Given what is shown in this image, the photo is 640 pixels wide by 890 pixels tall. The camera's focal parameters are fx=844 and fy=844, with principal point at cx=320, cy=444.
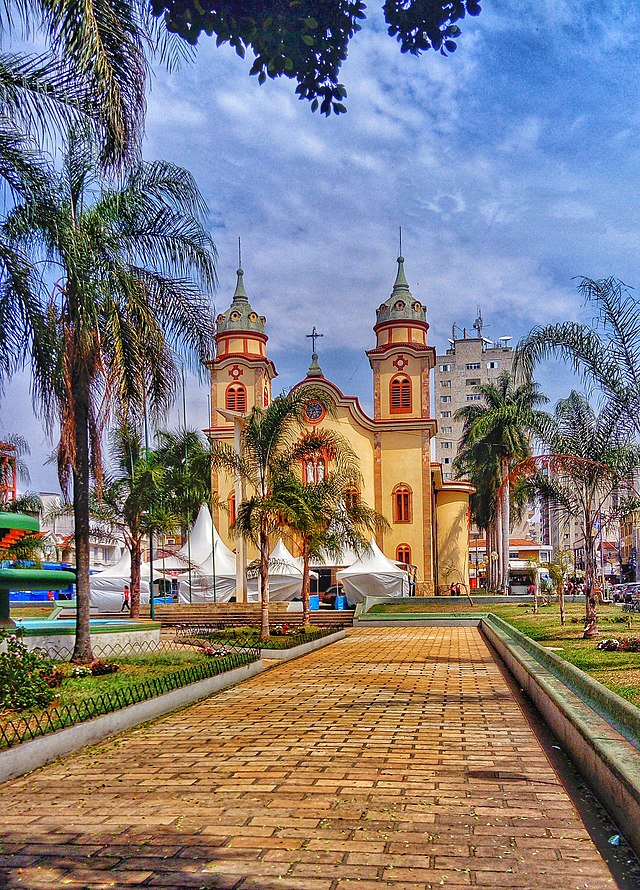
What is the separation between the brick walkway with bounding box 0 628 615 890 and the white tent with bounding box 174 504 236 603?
2498cm

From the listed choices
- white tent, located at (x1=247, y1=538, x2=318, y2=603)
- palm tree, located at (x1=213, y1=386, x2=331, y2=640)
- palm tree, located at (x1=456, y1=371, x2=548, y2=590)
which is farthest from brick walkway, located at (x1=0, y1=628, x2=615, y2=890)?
palm tree, located at (x1=456, y1=371, x2=548, y2=590)

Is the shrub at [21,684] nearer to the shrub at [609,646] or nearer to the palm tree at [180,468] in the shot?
the shrub at [609,646]

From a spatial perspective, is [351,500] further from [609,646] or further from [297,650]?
[609,646]

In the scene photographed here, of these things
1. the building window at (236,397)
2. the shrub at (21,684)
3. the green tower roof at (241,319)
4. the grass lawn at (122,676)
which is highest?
the green tower roof at (241,319)

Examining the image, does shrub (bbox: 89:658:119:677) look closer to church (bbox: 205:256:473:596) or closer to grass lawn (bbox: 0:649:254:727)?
grass lawn (bbox: 0:649:254:727)

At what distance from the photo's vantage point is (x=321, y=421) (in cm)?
4275

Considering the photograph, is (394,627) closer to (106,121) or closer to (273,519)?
(273,519)

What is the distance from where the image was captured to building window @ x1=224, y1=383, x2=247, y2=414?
4312cm

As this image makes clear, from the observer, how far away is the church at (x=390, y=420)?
1636 inches

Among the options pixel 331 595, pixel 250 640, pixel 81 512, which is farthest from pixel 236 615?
pixel 81 512

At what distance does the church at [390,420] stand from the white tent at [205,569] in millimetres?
5652

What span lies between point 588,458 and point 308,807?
1213 centimetres

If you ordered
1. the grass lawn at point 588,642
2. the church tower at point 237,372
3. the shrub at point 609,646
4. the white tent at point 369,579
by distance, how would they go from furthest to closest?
the church tower at point 237,372, the white tent at point 369,579, the shrub at point 609,646, the grass lawn at point 588,642

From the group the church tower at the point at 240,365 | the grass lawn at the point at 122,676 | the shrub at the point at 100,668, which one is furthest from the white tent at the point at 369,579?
the shrub at the point at 100,668
